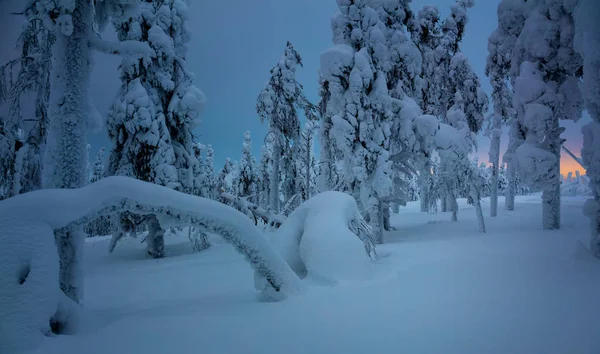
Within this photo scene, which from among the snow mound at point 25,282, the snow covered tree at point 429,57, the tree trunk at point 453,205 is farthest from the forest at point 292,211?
the snow covered tree at point 429,57

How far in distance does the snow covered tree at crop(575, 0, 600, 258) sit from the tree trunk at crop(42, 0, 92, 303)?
8964 millimetres

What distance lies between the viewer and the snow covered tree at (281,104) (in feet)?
58.7

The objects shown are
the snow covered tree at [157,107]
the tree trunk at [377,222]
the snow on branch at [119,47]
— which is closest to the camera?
the snow on branch at [119,47]

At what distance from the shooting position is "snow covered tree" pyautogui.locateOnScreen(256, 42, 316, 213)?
1791cm

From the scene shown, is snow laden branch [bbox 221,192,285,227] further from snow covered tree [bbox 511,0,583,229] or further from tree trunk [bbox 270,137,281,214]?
tree trunk [bbox 270,137,281,214]

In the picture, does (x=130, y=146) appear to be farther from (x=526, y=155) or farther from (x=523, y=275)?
(x=526, y=155)

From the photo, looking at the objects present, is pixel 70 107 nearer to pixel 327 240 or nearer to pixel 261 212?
pixel 327 240

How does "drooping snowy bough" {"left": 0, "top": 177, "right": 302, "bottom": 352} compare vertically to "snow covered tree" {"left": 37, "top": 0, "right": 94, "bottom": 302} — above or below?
below

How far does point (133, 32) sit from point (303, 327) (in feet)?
40.3

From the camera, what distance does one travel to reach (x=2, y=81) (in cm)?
487

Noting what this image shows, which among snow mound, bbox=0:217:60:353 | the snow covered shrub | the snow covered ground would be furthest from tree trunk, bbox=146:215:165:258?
snow mound, bbox=0:217:60:353

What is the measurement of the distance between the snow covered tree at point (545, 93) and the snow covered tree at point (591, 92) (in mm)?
4659

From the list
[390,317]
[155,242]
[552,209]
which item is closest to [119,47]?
[390,317]

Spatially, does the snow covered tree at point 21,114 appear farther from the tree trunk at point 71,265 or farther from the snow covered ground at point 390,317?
the snow covered ground at point 390,317
